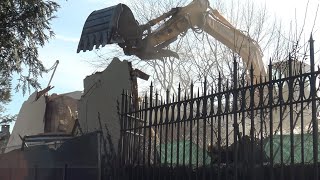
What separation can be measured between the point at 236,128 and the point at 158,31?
8.69 m

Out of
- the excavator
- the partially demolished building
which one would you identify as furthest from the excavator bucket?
the partially demolished building

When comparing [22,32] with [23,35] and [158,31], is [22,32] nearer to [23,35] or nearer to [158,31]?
[23,35]

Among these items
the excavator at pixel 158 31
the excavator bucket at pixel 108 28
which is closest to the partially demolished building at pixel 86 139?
the excavator bucket at pixel 108 28

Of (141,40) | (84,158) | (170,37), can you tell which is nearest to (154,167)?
(84,158)

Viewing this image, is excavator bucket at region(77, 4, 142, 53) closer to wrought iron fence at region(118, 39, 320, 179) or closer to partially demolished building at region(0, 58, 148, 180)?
partially demolished building at region(0, 58, 148, 180)

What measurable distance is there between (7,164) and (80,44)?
3.64 m

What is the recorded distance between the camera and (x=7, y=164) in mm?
A: 13492

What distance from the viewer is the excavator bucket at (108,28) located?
12328mm

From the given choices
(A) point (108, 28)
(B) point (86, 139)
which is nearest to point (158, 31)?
(A) point (108, 28)

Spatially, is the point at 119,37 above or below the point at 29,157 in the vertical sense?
above

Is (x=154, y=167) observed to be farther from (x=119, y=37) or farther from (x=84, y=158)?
(x=119, y=37)

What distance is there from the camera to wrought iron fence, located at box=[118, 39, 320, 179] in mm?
5883

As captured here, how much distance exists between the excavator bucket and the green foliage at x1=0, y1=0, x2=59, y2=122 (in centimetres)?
90

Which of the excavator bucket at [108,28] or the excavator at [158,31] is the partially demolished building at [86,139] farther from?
the excavator at [158,31]
